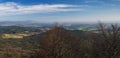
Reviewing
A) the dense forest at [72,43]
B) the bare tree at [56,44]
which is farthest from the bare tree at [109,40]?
the bare tree at [56,44]

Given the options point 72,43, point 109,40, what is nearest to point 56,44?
point 72,43

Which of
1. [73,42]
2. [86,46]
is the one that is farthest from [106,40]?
[86,46]

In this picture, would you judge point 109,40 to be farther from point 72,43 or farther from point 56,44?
point 72,43

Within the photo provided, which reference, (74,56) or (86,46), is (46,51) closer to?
(74,56)

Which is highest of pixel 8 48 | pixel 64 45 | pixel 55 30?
pixel 55 30

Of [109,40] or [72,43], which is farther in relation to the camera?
[72,43]

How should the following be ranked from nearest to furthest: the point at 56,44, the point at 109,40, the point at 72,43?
the point at 109,40, the point at 56,44, the point at 72,43

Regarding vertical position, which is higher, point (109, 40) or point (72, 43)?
point (109, 40)

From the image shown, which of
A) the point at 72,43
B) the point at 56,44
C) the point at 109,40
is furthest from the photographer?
the point at 72,43

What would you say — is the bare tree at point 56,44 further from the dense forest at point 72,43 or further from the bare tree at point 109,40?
the bare tree at point 109,40

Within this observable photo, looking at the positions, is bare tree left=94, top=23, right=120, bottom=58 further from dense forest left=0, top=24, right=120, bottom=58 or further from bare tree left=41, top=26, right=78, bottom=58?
bare tree left=41, top=26, right=78, bottom=58

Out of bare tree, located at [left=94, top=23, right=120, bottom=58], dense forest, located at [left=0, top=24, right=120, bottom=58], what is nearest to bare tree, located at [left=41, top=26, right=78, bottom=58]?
dense forest, located at [left=0, top=24, right=120, bottom=58]
